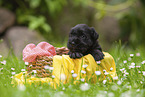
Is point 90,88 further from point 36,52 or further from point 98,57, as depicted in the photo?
point 36,52

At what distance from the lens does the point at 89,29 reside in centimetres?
203

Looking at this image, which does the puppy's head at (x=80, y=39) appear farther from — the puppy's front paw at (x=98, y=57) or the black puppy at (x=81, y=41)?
the puppy's front paw at (x=98, y=57)

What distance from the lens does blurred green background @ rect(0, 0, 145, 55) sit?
205 inches

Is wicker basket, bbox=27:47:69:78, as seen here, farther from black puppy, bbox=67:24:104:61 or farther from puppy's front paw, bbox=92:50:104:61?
puppy's front paw, bbox=92:50:104:61

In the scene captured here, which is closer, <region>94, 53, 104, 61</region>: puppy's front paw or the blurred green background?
<region>94, 53, 104, 61</region>: puppy's front paw

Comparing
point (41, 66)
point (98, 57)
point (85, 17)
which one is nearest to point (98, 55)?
point (98, 57)

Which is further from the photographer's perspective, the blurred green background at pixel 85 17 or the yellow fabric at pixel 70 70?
the blurred green background at pixel 85 17

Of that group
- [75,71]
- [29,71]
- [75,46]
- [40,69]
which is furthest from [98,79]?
[29,71]

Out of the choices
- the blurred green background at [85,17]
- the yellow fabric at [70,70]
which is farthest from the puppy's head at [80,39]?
the blurred green background at [85,17]

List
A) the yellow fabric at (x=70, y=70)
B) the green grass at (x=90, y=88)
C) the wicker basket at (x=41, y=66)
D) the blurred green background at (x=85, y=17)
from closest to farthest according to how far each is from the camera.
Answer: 1. the green grass at (x=90, y=88)
2. the yellow fabric at (x=70, y=70)
3. the wicker basket at (x=41, y=66)
4. the blurred green background at (x=85, y=17)

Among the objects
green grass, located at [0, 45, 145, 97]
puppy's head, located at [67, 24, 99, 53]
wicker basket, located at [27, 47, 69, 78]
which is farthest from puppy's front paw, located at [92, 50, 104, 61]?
wicker basket, located at [27, 47, 69, 78]

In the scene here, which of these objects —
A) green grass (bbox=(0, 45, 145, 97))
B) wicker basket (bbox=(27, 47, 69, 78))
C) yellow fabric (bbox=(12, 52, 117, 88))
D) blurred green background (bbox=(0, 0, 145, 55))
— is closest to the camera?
green grass (bbox=(0, 45, 145, 97))

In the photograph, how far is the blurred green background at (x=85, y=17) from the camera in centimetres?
521

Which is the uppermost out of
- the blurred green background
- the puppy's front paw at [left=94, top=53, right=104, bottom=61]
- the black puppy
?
the blurred green background
